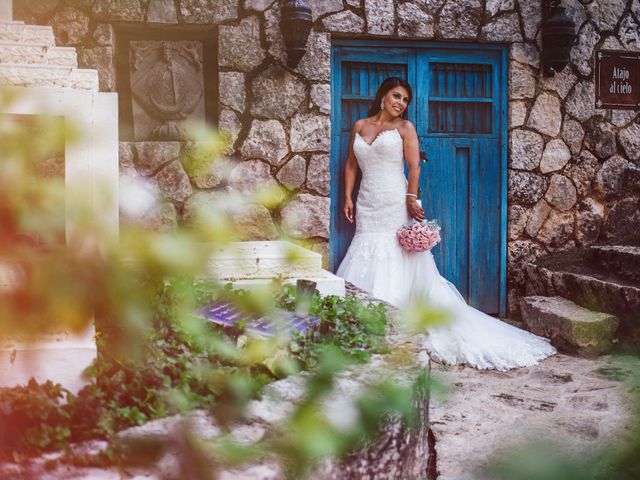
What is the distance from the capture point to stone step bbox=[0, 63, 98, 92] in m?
2.10

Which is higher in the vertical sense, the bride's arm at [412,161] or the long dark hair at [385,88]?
the long dark hair at [385,88]

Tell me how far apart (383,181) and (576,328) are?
1743mm

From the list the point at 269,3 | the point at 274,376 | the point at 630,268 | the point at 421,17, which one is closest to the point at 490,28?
the point at 421,17

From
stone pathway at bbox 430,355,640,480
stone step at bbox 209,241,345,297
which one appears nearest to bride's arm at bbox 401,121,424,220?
stone pathway at bbox 430,355,640,480

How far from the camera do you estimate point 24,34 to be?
2189 mm

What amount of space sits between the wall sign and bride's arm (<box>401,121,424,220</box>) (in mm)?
1797

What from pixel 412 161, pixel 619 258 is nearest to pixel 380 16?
pixel 412 161

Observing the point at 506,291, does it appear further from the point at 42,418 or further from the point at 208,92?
the point at 42,418

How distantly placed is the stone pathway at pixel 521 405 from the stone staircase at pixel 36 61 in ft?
5.98

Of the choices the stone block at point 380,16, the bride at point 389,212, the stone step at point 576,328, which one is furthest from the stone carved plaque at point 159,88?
the stone step at point 576,328

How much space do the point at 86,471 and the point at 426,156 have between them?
4.55m

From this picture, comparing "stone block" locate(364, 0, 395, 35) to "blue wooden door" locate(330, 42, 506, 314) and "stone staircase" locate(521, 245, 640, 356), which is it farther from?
"stone staircase" locate(521, 245, 640, 356)

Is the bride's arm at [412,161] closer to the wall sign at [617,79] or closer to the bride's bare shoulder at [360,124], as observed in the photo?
the bride's bare shoulder at [360,124]

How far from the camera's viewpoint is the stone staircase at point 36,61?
2129 mm
